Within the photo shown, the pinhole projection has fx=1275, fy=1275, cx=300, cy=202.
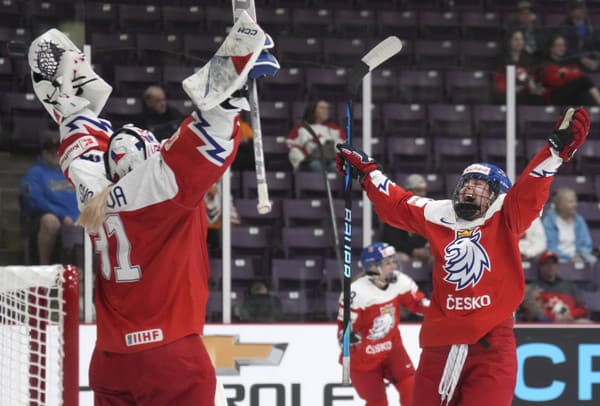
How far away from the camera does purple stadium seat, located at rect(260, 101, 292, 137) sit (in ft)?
23.2

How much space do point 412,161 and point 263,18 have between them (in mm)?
1789

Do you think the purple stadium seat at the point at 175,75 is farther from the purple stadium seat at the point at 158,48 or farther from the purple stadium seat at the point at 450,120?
the purple stadium seat at the point at 450,120

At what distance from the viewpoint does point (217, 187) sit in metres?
6.84

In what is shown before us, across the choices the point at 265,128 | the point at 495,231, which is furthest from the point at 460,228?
the point at 265,128

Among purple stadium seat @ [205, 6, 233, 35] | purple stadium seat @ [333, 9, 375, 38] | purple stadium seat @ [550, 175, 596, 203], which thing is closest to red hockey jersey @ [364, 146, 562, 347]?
purple stadium seat @ [550, 175, 596, 203]

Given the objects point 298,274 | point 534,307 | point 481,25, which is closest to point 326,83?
A: point 298,274

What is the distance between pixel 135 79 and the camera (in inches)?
267

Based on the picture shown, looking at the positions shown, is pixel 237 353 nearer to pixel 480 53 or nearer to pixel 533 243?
pixel 533 243

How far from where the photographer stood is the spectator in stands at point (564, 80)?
293 inches

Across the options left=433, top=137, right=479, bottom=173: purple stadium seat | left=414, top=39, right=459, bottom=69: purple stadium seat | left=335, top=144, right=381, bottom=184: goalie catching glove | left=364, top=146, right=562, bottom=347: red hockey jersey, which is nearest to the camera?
left=364, top=146, right=562, bottom=347: red hockey jersey

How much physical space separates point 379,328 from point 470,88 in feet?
4.96

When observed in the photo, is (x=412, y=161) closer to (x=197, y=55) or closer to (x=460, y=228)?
(x=197, y=55)

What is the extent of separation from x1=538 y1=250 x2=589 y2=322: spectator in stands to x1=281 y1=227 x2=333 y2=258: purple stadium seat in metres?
1.19

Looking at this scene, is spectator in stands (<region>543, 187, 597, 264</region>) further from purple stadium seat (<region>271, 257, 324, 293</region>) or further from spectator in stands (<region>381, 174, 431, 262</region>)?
purple stadium seat (<region>271, 257, 324, 293</region>)
